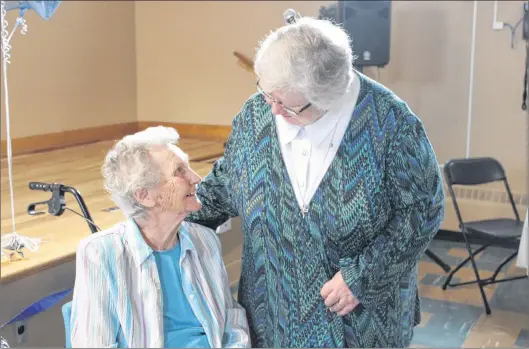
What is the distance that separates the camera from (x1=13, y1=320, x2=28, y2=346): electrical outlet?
2625mm

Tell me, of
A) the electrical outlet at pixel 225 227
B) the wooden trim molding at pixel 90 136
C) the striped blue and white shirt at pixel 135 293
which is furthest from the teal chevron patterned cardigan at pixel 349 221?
the wooden trim molding at pixel 90 136

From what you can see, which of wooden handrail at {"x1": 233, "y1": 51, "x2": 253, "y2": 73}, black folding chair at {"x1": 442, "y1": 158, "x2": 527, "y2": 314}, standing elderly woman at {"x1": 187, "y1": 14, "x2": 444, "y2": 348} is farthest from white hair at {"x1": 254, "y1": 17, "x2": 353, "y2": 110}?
wooden handrail at {"x1": 233, "y1": 51, "x2": 253, "y2": 73}

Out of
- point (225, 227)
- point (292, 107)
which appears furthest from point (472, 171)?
point (292, 107)

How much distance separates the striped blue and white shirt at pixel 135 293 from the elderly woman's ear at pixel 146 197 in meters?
0.07

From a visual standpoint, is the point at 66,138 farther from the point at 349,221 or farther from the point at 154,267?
the point at 349,221

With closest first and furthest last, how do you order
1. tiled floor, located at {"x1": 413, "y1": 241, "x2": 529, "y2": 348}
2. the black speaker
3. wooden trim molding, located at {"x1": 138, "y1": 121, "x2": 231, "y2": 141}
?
1. tiled floor, located at {"x1": 413, "y1": 241, "x2": 529, "y2": 348}
2. the black speaker
3. wooden trim molding, located at {"x1": 138, "y1": 121, "x2": 231, "y2": 141}

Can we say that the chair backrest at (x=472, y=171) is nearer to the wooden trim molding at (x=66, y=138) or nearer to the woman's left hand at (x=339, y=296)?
the woman's left hand at (x=339, y=296)

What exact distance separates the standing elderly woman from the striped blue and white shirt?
0.14 metres

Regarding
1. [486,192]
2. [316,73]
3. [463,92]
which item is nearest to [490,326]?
[486,192]

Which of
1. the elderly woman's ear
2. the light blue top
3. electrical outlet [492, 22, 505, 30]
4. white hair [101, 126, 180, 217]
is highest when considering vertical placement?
electrical outlet [492, 22, 505, 30]

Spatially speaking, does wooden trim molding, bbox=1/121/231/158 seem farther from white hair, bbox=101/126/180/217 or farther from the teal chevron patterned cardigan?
A: the teal chevron patterned cardigan

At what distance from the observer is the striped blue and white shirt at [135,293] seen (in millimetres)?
1701

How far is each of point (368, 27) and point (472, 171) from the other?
51.5 inches

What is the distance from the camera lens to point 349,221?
1767mm
